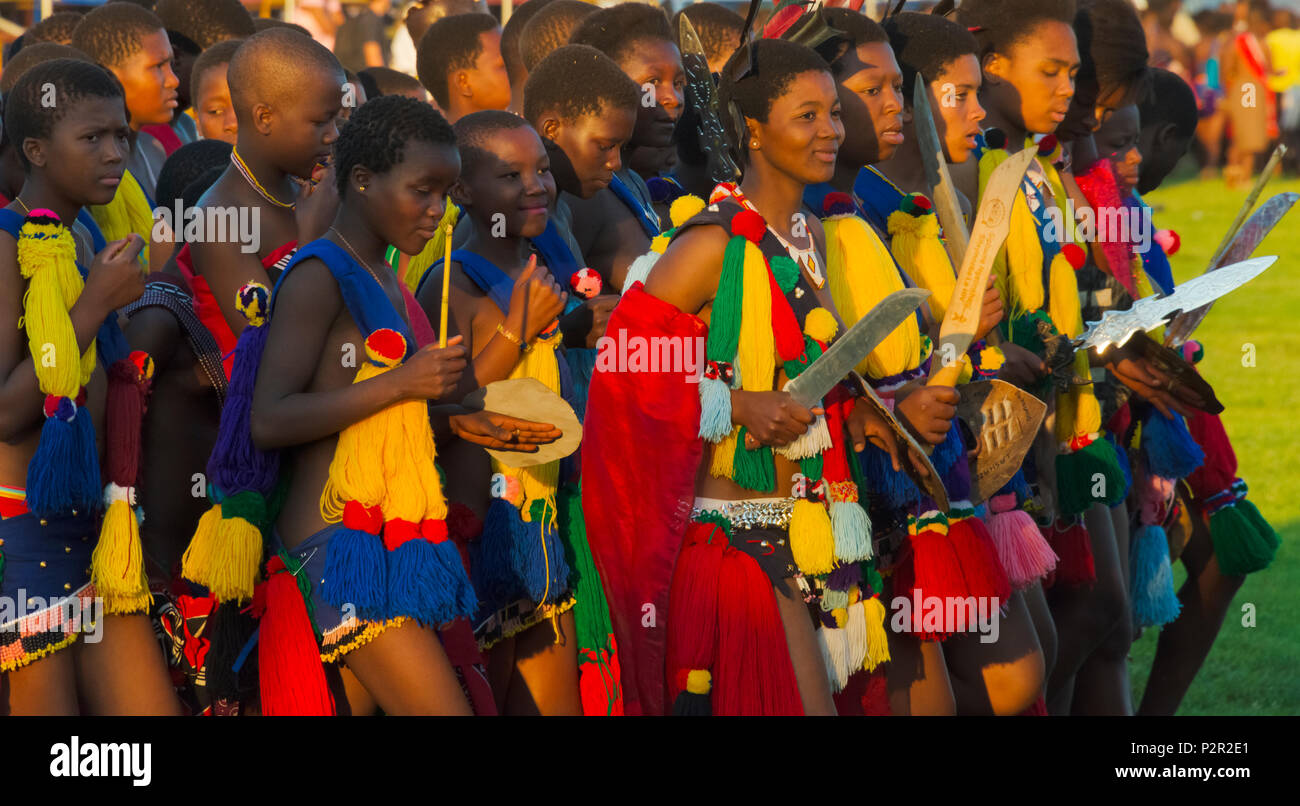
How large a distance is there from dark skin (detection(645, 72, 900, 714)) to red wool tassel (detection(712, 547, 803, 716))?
4 centimetres

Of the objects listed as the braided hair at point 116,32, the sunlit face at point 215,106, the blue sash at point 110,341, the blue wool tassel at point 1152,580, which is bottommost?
the blue wool tassel at point 1152,580

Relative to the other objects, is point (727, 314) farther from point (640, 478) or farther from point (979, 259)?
point (979, 259)

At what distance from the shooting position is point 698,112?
254 inches

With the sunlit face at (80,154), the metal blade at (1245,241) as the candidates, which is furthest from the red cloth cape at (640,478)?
the metal blade at (1245,241)

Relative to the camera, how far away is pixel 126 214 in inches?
220

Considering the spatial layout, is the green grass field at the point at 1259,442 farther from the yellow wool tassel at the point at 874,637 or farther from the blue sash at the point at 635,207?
the yellow wool tassel at the point at 874,637

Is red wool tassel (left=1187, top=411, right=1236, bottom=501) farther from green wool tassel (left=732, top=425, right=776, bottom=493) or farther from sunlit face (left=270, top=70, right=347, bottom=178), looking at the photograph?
sunlit face (left=270, top=70, right=347, bottom=178)

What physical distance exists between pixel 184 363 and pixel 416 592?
1.28 meters

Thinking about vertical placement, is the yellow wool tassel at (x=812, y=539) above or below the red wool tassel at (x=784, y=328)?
below

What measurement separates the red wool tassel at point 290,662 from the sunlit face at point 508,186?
1.30 meters

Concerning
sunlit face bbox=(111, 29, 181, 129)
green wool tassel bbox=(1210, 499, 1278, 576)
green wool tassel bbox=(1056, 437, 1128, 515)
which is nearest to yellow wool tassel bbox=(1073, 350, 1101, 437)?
green wool tassel bbox=(1056, 437, 1128, 515)

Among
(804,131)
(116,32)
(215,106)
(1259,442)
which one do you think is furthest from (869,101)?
(1259,442)

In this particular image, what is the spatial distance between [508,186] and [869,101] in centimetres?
110

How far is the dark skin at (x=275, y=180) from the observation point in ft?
16.2
